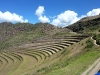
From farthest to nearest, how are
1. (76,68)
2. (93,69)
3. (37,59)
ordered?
(37,59)
(76,68)
(93,69)

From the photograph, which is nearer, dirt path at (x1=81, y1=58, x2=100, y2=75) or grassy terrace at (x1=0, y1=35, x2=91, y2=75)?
dirt path at (x1=81, y1=58, x2=100, y2=75)

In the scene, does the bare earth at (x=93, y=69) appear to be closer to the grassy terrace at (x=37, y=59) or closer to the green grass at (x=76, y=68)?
the green grass at (x=76, y=68)

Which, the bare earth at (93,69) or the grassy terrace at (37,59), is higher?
the bare earth at (93,69)

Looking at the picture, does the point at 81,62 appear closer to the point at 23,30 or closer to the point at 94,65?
the point at 94,65

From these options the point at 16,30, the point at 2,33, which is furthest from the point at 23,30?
the point at 2,33

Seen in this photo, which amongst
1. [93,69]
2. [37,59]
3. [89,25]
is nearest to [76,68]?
[93,69]

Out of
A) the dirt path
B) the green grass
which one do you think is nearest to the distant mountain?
the green grass

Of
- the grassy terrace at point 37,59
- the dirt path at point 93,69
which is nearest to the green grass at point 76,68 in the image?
the dirt path at point 93,69

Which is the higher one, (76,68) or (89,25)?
(89,25)

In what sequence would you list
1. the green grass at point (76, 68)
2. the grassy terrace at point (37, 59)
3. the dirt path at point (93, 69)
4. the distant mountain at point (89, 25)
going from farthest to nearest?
1. the distant mountain at point (89, 25)
2. the grassy terrace at point (37, 59)
3. the green grass at point (76, 68)
4. the dirt path at point (93, 69)

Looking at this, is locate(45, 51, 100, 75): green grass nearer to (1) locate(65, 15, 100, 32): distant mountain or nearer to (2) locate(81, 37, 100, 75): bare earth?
(2) locate(81, 37, 100, 75): bare earth

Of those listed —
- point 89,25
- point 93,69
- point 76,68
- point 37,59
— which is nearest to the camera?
point 93,69

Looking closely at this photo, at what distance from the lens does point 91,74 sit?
48.7ft

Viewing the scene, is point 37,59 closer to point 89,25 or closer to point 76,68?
point 76,68
